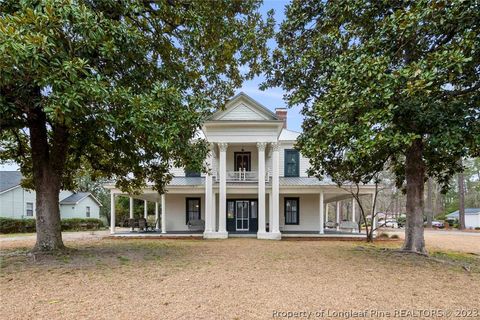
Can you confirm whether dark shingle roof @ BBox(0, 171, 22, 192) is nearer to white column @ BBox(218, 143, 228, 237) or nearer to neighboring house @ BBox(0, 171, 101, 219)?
neighboring house @ BBox(0, 171, 101, 219)

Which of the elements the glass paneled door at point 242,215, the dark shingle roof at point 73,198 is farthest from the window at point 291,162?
the dark shingle roof at point 73,198

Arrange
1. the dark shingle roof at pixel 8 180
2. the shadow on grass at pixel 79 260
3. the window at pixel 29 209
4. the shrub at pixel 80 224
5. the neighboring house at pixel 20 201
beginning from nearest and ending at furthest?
1. the shadow on grass at pixel 79 260
2. the neighboring house at pixel 20 201
3. the dark shingle roof at pixel 8 180
4. the shrub at pixel 80 224
5. the window at pixel 29 209

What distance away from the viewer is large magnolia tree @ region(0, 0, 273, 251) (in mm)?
6660

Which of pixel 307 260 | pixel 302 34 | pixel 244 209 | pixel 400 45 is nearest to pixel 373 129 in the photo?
pixel 400 45

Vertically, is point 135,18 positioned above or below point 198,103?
above

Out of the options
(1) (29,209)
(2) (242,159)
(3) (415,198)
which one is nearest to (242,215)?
(2) (242,159)

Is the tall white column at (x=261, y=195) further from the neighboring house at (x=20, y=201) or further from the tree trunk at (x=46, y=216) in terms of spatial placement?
the neighboring house at (x=20, y=201)

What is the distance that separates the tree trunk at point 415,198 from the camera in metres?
11.2

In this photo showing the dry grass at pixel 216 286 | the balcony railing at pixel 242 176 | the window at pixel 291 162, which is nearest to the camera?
the dry grass at pixel 216 286

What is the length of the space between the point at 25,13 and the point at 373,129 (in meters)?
7.79

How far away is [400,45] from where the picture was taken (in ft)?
29.6

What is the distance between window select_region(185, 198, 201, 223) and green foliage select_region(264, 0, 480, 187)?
12662 mm

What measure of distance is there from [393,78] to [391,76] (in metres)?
0.06

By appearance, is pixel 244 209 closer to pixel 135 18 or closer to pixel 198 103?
pixel 198 103
